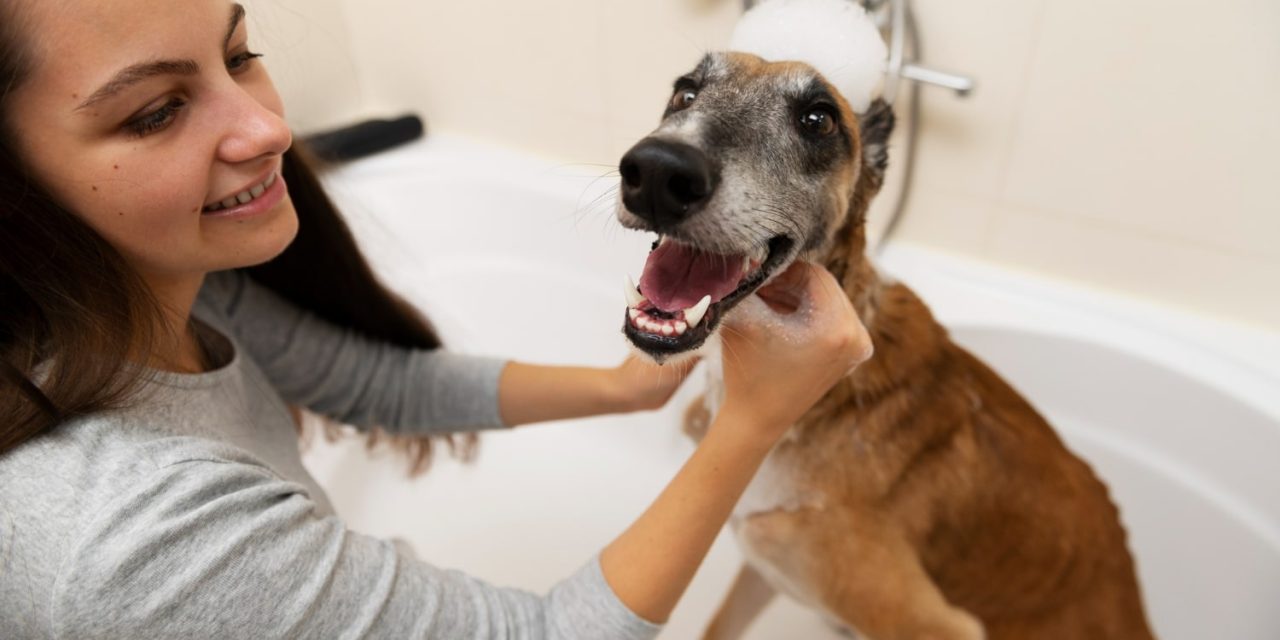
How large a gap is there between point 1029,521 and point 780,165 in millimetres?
727

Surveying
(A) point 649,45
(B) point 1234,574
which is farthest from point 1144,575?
(A) point 649,45

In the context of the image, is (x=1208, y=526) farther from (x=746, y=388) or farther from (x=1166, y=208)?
(x=746, y=388)

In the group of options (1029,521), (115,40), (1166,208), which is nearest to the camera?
(115,40)

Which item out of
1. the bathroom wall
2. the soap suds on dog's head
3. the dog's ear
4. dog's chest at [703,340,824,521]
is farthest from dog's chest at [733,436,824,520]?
the bathroom wall

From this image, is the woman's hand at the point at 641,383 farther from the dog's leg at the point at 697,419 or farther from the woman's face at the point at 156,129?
the woman's face at the point at 156,129

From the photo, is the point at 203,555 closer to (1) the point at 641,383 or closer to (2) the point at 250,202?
(2) the point at 250,202

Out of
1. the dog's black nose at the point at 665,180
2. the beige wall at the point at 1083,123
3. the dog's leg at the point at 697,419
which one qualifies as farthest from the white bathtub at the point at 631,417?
the dog's black nose at the point at 665,180

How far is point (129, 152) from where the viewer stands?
774 mm

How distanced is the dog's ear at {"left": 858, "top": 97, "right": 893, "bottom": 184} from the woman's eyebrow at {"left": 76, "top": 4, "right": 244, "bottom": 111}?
34.9 inches

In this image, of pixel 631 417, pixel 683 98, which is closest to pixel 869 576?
pixel 683 98

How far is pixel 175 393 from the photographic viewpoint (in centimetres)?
95

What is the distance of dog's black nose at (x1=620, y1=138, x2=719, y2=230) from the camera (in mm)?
807

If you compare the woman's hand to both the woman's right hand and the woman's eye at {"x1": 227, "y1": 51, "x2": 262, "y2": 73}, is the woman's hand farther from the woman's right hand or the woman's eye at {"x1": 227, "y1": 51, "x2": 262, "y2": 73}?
the woman's eye at {"x1": 227, "y1": 51, "x2": 262, "y2": 73}

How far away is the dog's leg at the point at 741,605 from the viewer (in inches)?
60.9
